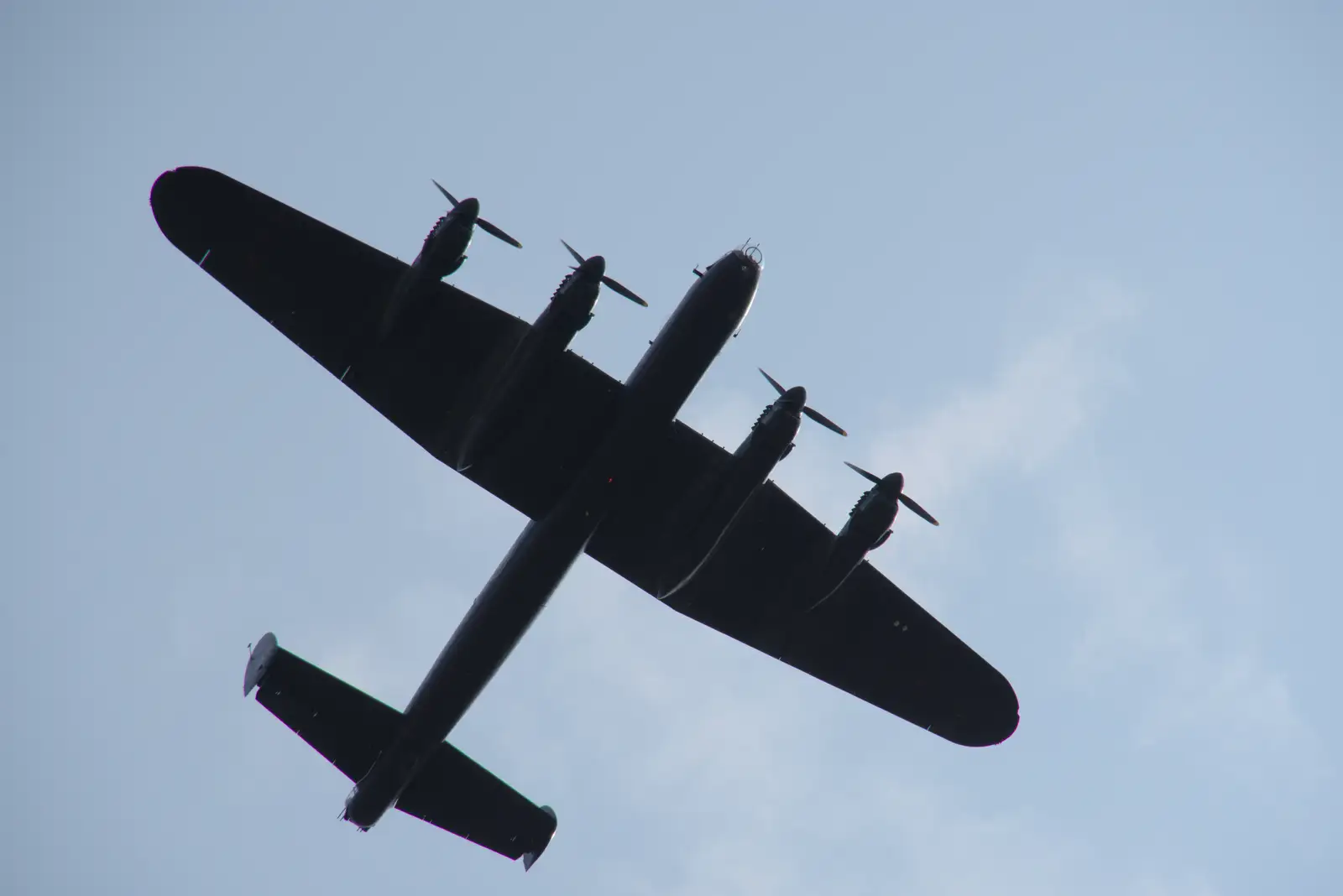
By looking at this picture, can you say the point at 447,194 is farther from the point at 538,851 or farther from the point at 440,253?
the point at 538,851

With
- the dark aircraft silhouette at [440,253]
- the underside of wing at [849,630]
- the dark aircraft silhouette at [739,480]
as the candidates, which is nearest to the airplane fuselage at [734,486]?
the dark aircraft silhouette at [739,480]

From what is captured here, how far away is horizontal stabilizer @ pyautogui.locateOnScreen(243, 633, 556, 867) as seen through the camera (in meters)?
25.3

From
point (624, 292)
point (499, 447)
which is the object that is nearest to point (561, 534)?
point (499, 447)

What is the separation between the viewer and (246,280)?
2464 centimetres

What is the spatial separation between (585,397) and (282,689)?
988cm

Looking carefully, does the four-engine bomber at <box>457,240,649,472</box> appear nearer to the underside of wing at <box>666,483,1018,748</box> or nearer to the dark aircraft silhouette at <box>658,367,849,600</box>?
the dark aircraft silhouette at <box>658,367,849,600</box>

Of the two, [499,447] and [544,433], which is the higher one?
[544,433]

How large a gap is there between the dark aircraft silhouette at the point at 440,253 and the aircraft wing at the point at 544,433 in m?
0.68

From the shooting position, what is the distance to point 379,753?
83.9ft

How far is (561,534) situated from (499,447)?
2510 mm

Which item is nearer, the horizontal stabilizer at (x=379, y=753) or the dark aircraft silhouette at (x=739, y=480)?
the dark aircraft silhouette at (x=739, y=480)

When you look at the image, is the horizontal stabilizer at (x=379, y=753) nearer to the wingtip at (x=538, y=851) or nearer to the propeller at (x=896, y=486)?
the wingtip at (x=538, y=851)

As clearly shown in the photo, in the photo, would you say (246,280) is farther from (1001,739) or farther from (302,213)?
(1001,739)

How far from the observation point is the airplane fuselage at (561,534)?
22.8m
